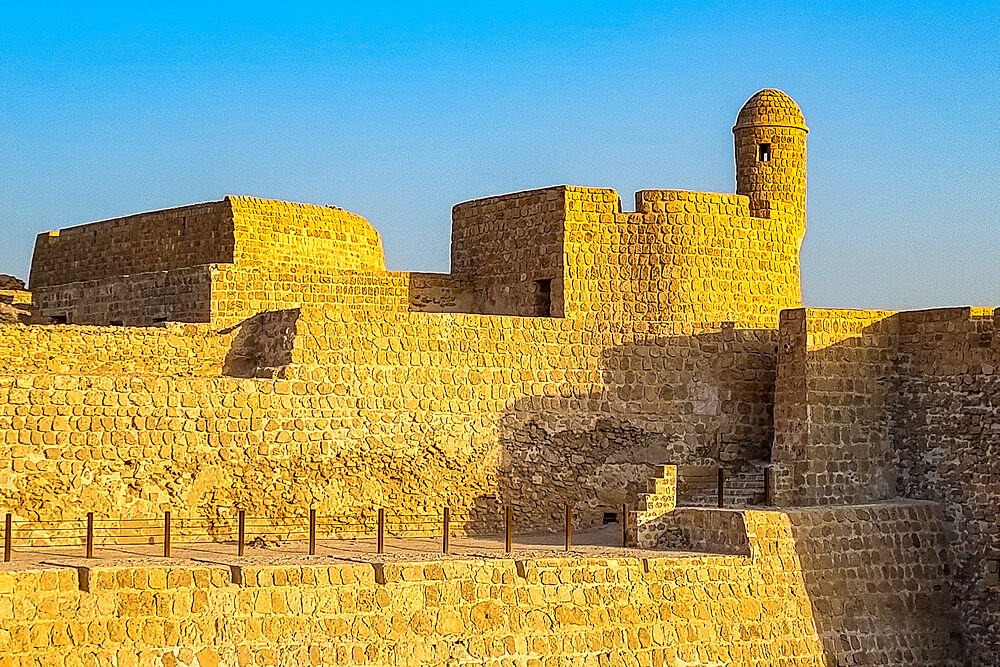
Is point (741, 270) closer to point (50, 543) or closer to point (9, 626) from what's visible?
point (50, 543)

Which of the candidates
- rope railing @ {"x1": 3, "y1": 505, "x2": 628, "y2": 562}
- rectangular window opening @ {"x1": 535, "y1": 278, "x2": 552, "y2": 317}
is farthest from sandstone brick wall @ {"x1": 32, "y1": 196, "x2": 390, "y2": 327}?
rope railing @ {"x1": 3, "y1": 505, "x2": 628, "y2": 562}

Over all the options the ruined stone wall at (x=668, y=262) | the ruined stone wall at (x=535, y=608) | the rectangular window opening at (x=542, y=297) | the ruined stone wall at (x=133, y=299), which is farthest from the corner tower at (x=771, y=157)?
the ruined stone wall at (x=133, y=299)

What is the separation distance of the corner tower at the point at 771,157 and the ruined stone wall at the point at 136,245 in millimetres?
7248

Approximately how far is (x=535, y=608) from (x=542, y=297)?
6.08 metres

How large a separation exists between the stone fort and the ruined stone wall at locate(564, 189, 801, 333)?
0.04 meters

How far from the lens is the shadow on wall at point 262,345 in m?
18.3

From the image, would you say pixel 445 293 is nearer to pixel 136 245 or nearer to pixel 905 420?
pixel 136 245

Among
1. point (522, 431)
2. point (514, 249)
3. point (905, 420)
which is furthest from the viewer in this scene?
point (514, 249)

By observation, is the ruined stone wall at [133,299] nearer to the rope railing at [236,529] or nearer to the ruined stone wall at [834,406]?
the rope railing at [236,529]

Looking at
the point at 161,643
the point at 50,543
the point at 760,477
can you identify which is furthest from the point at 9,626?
the point at 760,477

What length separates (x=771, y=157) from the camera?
856 inches

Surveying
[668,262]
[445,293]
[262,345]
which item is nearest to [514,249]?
[445,293]

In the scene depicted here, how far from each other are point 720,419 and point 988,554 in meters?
3.85

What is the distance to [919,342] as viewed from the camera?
1956 centimetres
